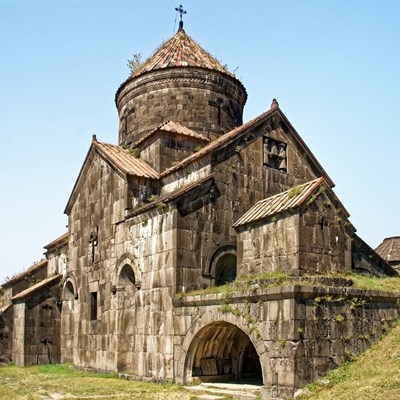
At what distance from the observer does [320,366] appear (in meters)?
9.39

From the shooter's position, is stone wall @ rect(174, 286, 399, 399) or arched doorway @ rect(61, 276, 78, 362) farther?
arched doorway @ rect(61, 276, 78, 362)

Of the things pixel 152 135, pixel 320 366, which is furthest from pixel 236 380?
pixel 152 135

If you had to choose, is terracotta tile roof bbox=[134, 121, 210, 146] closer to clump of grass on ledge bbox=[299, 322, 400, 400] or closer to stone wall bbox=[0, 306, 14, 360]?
clump of grass on ledge bbox=[299, 322, 400, 400]

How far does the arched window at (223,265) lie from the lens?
12.8 metres

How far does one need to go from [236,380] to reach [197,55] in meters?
10.7

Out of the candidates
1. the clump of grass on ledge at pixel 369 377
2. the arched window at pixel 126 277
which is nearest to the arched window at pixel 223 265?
the arched window at pixel 126 277

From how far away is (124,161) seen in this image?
1545 cm

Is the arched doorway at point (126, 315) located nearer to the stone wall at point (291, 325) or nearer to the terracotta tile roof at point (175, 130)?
the stone wall at point (291, 325)

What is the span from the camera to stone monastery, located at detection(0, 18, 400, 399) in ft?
32.5

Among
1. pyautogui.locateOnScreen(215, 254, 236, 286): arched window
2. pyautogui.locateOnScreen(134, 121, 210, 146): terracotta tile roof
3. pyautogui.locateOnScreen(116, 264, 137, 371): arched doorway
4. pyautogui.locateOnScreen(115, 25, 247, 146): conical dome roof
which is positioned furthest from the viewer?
pyautogui.locateOnScreen(115, 25, 247, 146): conical dome roof

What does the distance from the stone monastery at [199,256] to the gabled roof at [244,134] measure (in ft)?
0.14

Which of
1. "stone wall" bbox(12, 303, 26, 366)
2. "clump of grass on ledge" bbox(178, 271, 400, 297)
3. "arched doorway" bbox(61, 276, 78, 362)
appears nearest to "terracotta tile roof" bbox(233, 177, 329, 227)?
"clump of grass on ledge" bbox(178, 271, 400, 297)

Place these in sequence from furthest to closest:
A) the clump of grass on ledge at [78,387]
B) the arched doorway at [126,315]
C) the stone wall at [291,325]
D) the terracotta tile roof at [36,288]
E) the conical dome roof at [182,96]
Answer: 1. the terracotta tile roof at [36,288]
2. the conical dome roof at [182,96]
3. the arched doorway at [126,315]
4. the clump of grass on ledge at [78,387]
5. the stone wall at [291,325]

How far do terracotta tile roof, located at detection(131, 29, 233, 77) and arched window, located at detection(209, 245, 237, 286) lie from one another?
22.7 feet
